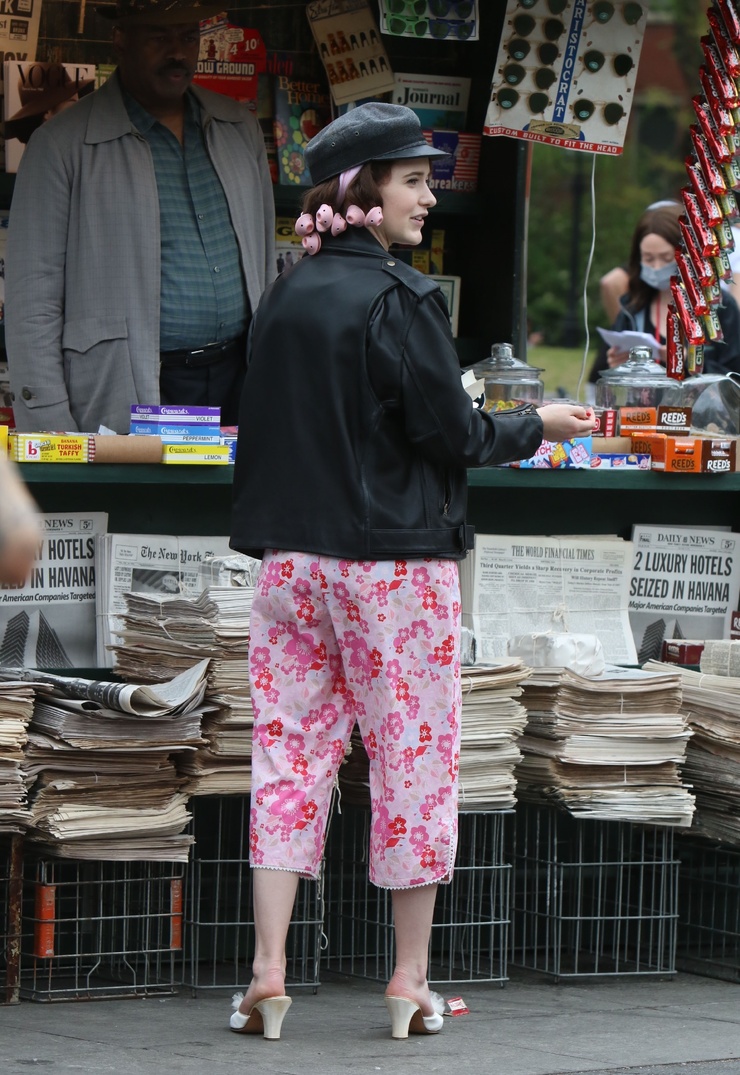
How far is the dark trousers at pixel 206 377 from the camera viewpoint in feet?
17.2

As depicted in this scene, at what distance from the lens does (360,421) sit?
13.2 ft

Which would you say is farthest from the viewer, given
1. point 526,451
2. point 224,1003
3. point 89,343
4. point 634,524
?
point 634,524

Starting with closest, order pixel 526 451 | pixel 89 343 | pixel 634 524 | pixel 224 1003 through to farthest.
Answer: pixel 526 451, pixel 224 1003, pixel 89 343, pixel 634 524

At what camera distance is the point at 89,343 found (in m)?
5.07

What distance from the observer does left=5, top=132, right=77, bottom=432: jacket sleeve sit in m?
5.04

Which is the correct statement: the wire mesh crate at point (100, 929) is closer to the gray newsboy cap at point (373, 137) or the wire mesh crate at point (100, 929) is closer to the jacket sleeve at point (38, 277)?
the jacket sleeve at point (38, 277)

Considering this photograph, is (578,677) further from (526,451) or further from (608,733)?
(526,451)

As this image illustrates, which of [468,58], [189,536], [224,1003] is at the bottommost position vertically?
[224,1003]

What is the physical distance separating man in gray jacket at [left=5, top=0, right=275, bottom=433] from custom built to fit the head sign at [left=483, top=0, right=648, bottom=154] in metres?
0.99

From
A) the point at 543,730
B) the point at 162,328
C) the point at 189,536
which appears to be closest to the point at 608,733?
the point at 543,730

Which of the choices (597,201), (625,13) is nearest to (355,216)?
(625,13)

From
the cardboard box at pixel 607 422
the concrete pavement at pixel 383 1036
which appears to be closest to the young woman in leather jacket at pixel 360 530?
the concrete pavement at pixel 383 1036

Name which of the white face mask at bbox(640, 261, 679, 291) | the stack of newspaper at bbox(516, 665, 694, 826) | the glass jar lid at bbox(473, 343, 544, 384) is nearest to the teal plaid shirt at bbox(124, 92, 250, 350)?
the glass jar lid at bbox(473, 343, 544, 384)

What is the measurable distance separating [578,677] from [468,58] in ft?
7.43
